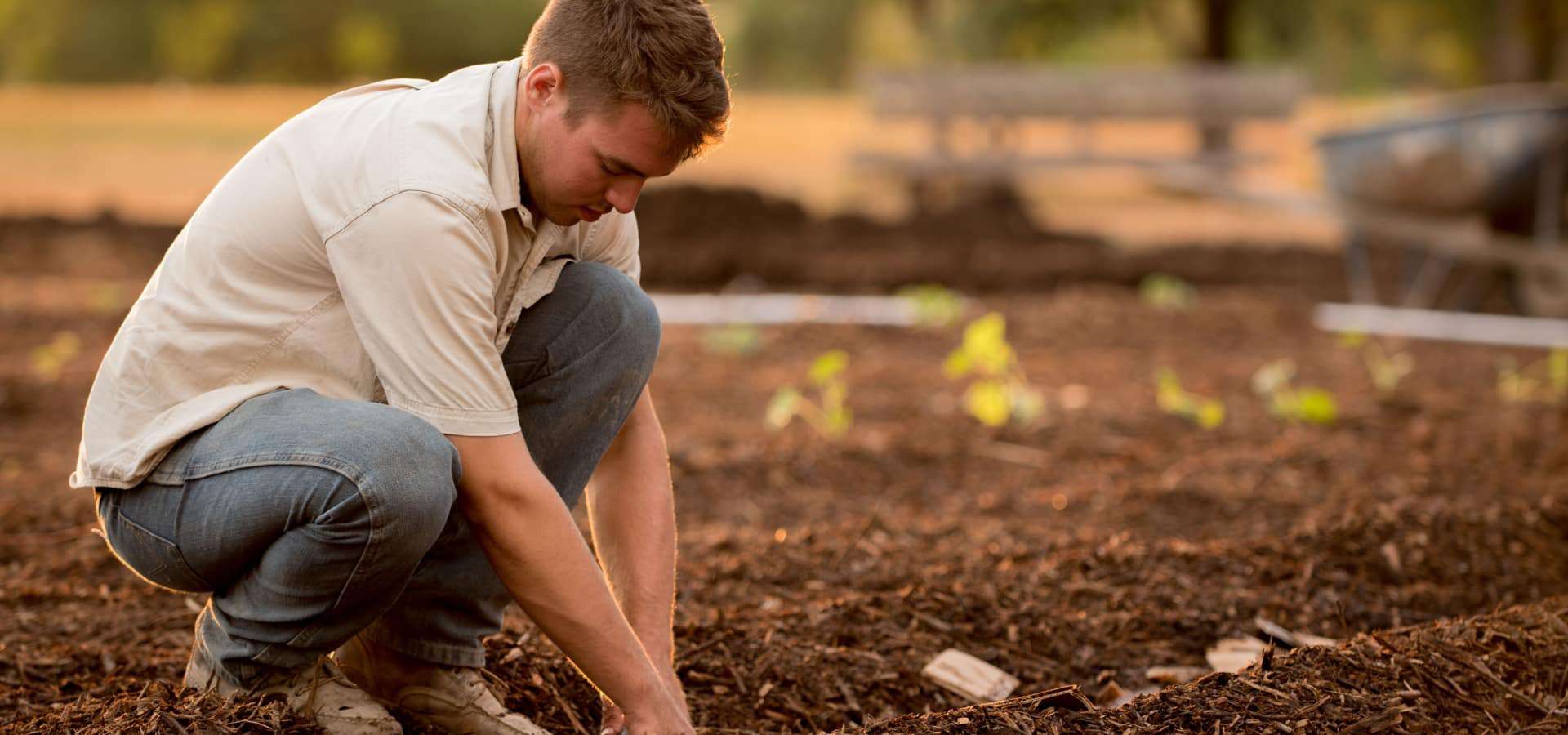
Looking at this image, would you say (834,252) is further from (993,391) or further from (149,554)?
(149,554)

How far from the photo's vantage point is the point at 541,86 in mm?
1771

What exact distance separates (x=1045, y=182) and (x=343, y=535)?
14.5m

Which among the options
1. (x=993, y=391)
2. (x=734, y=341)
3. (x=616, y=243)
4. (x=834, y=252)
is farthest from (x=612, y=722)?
(x=834, y=252)

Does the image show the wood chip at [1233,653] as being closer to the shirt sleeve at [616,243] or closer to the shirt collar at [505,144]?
the shirt sleeve at [616,243]

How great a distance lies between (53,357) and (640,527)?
438cm

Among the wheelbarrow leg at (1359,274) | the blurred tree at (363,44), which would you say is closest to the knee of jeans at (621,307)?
the wheelbarrow leg at (1359,274)

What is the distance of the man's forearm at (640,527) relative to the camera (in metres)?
2.10

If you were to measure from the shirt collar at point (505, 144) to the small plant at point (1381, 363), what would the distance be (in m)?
4.22

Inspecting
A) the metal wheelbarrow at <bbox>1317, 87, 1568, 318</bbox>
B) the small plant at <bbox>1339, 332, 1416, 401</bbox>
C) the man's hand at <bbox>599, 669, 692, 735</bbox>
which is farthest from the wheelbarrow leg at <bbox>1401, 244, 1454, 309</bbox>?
the man's hand at <bbox>599, 669, 692, 735</bbox>

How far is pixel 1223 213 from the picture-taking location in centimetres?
1408

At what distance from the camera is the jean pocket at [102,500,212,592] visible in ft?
6.05

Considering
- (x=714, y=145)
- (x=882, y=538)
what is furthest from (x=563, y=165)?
(x=882, y=538)

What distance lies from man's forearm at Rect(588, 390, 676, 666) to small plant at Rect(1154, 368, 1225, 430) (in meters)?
2.88

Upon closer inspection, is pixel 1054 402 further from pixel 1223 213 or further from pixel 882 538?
pixel 1223 213
